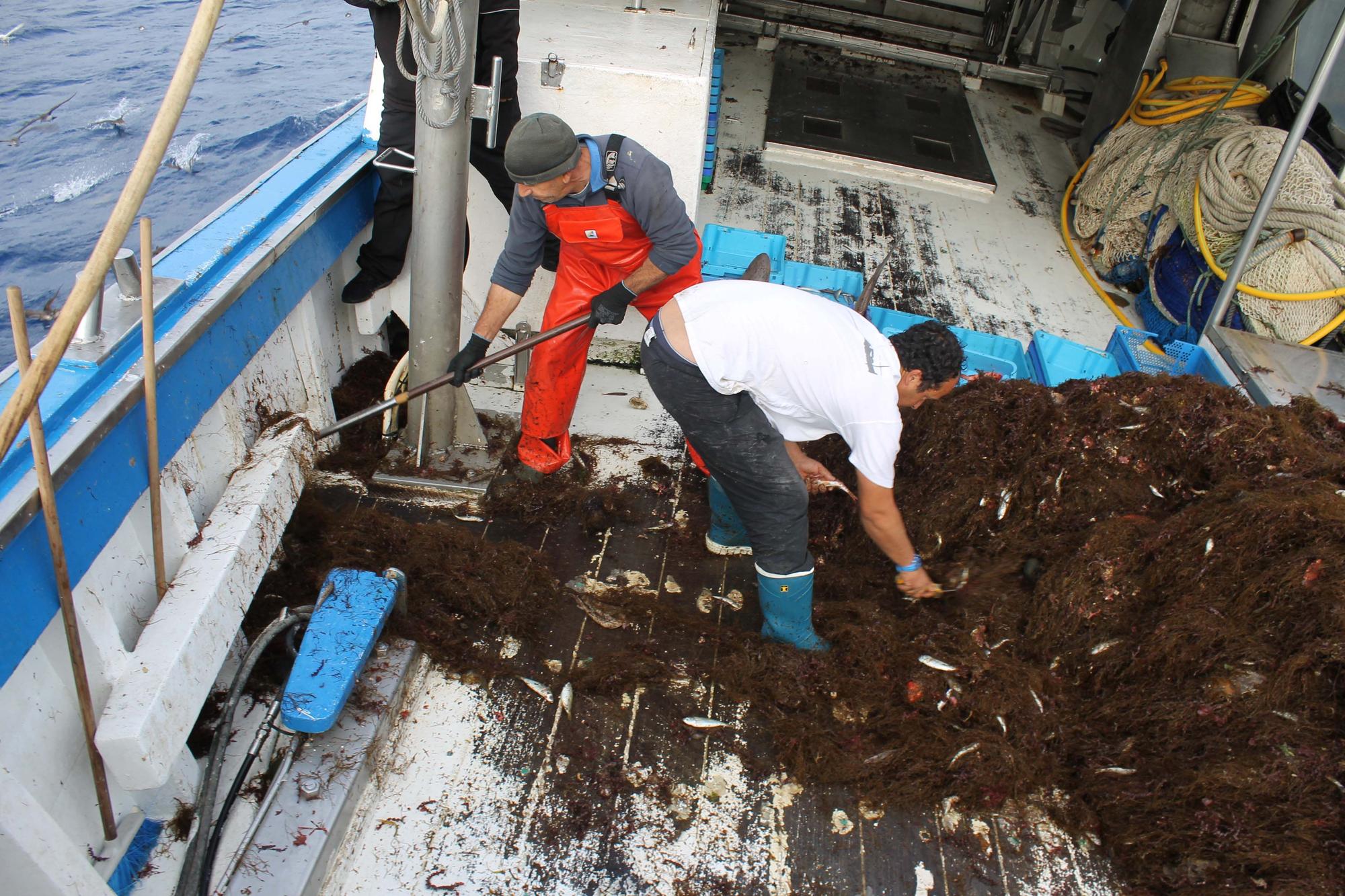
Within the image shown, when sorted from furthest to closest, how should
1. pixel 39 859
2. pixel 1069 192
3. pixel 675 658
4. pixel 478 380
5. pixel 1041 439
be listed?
pixel 1069 192, pixel 478 380, pixel 1041 439, pixel 675 658, pixel 39 859

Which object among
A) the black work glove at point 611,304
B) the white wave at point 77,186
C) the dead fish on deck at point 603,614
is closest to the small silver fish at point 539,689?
the dead fish on deck at point 603,614

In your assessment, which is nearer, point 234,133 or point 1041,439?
point 1041,439

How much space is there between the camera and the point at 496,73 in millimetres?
2646

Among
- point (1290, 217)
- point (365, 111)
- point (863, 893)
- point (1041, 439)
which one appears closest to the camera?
point (863, 893)

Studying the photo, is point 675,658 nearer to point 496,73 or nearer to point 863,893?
point 863,893

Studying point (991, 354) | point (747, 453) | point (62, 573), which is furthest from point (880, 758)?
point (991, 354)

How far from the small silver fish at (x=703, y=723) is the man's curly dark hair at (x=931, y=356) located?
43.5 inches

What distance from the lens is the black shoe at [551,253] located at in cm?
351

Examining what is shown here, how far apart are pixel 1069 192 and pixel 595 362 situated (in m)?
3.53

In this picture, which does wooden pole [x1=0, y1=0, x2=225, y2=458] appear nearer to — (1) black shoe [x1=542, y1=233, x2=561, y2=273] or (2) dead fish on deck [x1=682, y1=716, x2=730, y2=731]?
(2) dead fish on deck [x1=682, y1=716, x2=730, y2=731]

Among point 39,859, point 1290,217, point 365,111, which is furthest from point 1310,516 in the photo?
point 365,111

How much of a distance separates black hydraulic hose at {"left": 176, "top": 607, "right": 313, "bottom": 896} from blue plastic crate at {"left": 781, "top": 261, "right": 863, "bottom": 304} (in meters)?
2.50

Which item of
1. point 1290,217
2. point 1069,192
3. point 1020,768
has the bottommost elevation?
point 1020,768

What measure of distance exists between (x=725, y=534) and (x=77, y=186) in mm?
4745
